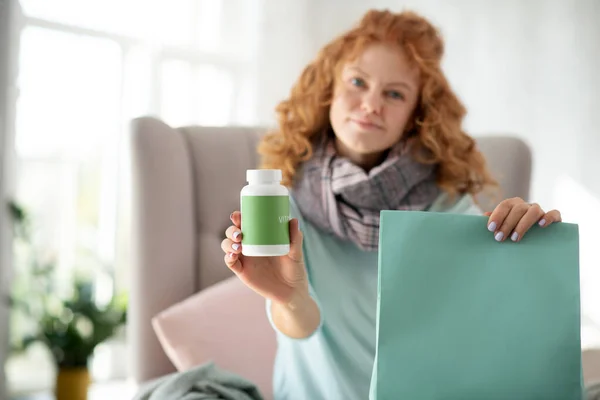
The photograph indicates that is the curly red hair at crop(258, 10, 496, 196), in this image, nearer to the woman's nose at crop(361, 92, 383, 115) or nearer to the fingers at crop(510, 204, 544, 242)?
the woman's nose at crop(361, 92, 383, 115)

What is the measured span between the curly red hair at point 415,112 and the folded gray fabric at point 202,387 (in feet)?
1.46

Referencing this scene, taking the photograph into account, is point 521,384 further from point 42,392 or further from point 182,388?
point 42,392

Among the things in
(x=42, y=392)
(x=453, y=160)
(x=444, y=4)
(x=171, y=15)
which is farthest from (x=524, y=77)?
(x=42, y=392)

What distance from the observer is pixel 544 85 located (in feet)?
8.09

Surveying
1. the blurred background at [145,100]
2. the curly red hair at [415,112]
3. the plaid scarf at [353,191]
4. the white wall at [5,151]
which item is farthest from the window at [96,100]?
the plaid scarf at [353,191]

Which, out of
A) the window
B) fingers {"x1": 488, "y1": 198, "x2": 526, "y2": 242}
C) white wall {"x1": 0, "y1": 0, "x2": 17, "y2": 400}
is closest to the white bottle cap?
fingers {"x1": 488, "y1": 198, "x2": 526, "y2": 242}

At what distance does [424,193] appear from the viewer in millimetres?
1458

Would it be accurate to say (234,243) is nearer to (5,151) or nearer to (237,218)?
(237,218)

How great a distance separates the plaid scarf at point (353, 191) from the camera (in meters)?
1.37

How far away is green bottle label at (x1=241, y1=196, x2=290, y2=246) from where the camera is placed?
0.83 meters

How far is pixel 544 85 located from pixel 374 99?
1.39m

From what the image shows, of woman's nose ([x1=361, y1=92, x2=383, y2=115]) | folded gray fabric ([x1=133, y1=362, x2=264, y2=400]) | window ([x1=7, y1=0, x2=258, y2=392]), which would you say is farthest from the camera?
window ([x1=7, y1=0, x2=258, y2=392])

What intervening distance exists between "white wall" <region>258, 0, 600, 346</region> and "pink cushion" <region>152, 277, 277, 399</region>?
112 cm

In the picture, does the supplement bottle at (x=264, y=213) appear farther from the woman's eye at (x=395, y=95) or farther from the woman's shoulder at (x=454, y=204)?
the woman's shoulder at (x=454, y=204)
